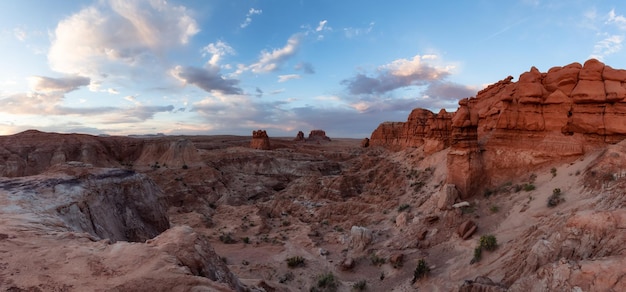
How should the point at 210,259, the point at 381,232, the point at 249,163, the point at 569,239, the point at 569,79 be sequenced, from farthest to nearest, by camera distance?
the point at 249,163 < the point at 381,232 < the point at 569,79 < the point at 569,239 < the point at 210,259

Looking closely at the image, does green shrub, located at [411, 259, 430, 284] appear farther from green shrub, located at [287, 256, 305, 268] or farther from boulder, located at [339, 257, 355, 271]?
green shrub, located at [287, 256, 305, 268]

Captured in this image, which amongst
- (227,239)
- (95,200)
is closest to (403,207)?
(227,239)

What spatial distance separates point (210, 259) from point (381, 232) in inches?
545

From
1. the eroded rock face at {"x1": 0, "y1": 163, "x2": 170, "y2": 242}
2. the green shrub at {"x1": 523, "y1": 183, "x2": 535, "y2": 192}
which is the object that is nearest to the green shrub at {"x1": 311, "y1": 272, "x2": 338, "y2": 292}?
the eroded rock face at {"x1": 0, "y1": 163, "x2": 170, "y2": 242}

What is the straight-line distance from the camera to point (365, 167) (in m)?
36.9

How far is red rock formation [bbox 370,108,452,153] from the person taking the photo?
89.3 feet

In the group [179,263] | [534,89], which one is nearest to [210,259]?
[179,263]

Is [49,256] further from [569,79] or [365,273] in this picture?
[569,79]

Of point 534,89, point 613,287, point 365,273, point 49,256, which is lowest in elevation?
point 365,273

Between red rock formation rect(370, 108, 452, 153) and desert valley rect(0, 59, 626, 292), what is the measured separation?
0.27 meters

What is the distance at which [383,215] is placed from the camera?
70.3ft

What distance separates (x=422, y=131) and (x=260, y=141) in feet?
99.5

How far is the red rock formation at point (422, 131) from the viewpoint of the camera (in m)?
27.2

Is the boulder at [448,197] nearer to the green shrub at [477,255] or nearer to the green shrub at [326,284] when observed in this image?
the green shrub at [477,255]
